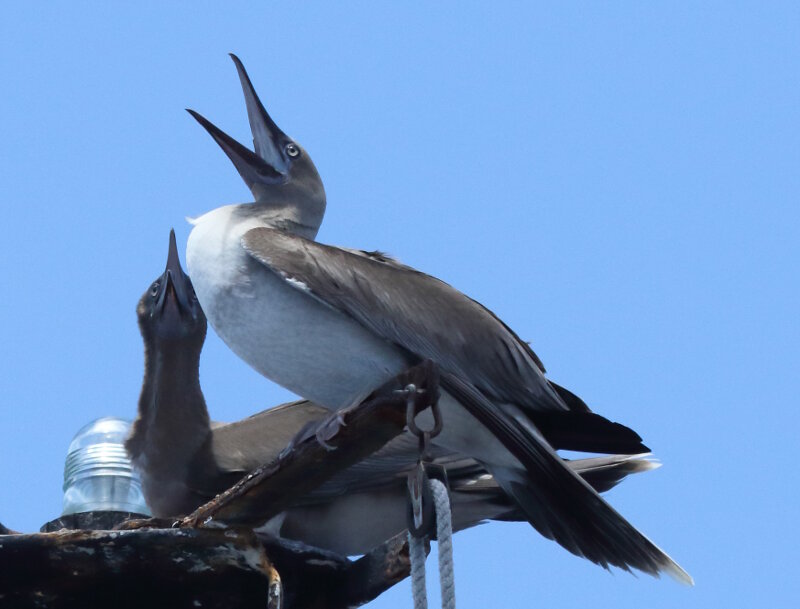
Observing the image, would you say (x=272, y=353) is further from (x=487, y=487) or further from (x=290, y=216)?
(x=487, y=487)

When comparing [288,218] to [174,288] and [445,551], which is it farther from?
[445,551]

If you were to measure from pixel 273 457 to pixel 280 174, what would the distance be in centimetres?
134

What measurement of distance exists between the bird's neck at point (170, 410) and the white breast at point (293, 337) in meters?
1.35

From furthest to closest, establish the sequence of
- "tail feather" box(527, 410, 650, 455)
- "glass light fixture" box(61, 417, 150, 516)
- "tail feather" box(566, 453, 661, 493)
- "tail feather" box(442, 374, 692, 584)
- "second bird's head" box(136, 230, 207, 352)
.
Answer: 1. "second bird's head" box(136, 230, 207, 352)
2. "glass light fixture" box(61, 417, 150, 516)
3. "tail feather" box(566, 453, 661, 493)
4. "tail feather" box(527, 410, 650, 455)
5. "tail feather" box(442, 374, 692, 584)

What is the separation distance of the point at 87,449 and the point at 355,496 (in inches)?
53.9

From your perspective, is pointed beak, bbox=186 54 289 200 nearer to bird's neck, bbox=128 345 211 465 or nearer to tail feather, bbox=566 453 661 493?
bird's neck, bbox=128 345 211 465

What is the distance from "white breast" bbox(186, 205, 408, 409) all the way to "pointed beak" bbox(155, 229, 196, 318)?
67.2 inches

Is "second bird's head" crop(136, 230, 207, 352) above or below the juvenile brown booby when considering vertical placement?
above

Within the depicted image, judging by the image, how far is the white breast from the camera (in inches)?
229

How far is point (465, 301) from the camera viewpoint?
6.25 m

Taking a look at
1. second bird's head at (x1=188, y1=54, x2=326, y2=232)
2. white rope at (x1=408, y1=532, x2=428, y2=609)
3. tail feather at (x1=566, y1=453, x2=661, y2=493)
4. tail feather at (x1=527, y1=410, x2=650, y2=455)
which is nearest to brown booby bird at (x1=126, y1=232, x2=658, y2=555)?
tail feather at (x1=566, y1=453, x2=661, y2=493)

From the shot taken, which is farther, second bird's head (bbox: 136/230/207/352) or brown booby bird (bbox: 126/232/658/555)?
second bird's head (bbox: 136/230/207/352)

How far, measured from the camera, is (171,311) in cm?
770

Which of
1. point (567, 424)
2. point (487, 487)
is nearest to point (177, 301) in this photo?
point (487, 487)
